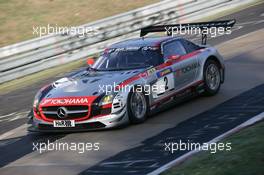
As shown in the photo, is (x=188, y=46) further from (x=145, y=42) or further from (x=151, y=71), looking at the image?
(x=151, y=71)

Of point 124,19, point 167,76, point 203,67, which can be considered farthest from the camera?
point 124,19

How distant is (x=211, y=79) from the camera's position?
46.2 ft

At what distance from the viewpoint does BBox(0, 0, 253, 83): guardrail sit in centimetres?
1992

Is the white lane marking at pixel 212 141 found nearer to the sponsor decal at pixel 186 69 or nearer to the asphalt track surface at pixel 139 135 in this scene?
the asphalt track surface at pixel 139 135

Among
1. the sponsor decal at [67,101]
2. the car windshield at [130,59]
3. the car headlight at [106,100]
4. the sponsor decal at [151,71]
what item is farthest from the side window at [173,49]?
the sponsor decal at [67,101]

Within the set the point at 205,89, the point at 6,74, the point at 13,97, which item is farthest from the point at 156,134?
the point at 6,74

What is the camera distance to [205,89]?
13820 mm

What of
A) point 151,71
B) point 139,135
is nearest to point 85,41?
point 151,71

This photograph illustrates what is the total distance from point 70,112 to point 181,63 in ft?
8.72

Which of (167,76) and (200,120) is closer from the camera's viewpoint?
(200,120)

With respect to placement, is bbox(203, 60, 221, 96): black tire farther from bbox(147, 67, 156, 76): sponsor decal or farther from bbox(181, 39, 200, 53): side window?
bbox(147, 67, 156, 76): sponsor decal

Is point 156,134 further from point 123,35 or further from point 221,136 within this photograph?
point 123,35

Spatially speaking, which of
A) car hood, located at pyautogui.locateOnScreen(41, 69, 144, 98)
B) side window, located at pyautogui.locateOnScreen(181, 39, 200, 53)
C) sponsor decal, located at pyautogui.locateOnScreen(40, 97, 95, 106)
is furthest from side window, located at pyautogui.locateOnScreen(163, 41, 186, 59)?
sponsor decal, located at pyautogui.locateOnScreen(40, 97, 95, 106)

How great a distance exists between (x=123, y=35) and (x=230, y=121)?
11.7 metres
